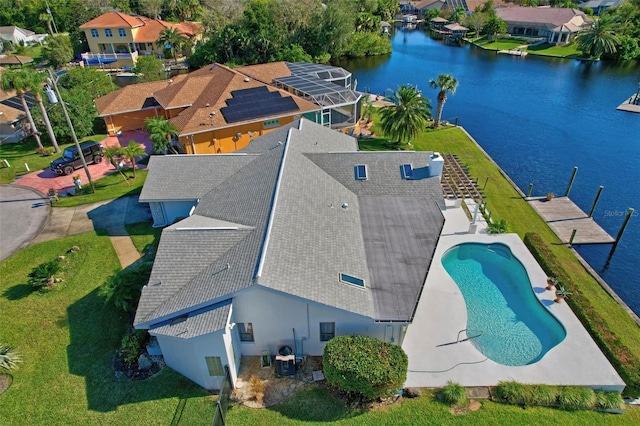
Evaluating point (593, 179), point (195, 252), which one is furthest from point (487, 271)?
point (593, 179)

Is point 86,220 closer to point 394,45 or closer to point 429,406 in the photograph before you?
point 429,406

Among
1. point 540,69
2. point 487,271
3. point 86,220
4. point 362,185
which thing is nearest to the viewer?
point 487,271

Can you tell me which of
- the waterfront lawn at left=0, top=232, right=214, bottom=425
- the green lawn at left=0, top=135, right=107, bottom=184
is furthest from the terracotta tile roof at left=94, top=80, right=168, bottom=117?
the waterfront lawn at left=0, top=232, right=214, bottom=425

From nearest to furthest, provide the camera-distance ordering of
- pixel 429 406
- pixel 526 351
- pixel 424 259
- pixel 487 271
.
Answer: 1. pixel 429 406
2. pixel 526 351
3. pixel 424 259
4. pixel 487 271

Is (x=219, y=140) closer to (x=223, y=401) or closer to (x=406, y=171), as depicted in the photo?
(x=406, y=171)

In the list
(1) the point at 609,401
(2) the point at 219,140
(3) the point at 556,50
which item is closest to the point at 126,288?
(2) the point at 219,140

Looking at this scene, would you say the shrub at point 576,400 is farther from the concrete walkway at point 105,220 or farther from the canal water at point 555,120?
the concrete walkway at point 105,220
